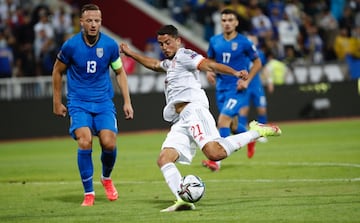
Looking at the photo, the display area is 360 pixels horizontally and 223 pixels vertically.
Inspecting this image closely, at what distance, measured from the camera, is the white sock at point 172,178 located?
406 inches

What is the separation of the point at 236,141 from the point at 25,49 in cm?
1582

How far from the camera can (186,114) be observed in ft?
36.1

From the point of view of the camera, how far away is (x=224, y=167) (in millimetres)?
15734

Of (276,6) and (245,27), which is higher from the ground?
(276,6)

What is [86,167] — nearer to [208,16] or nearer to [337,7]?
[208,16]

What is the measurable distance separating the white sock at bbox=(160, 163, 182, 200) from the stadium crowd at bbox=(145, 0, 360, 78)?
17278mm

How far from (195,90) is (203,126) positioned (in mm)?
522

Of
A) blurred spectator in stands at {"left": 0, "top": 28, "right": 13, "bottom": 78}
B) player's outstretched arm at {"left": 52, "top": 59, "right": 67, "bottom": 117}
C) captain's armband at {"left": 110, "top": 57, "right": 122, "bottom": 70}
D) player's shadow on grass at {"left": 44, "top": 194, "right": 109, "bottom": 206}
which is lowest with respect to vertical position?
blurred spectator in stands at {"left": 0, "top": 28, "right": 13, "bottom": 78}

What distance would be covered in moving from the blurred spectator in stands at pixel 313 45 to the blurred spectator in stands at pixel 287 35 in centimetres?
40

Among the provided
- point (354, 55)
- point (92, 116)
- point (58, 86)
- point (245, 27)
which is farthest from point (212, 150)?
point (354, 55)

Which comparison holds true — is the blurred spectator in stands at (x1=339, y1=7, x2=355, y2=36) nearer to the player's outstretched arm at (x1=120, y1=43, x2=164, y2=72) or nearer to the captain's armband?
the player's outstretched arm at (x1=120, y1=43, x2=164, y2=72)

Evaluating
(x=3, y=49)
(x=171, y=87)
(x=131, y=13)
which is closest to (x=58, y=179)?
(x=171, y=87)

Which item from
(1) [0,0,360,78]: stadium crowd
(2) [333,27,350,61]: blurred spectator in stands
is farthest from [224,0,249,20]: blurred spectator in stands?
(2) [333,27,350,61]: blurred spectator in stands

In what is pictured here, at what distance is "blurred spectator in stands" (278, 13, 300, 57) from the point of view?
29.2 m
